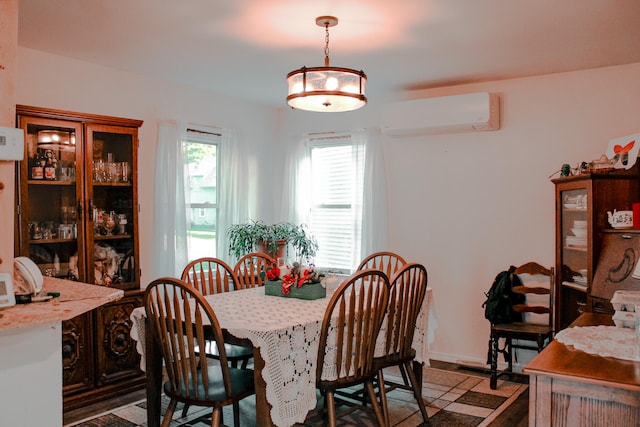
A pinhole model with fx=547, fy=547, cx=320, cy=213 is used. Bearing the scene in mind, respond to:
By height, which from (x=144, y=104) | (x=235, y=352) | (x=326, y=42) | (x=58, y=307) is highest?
(x=326, y=42)

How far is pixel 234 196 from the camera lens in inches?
204

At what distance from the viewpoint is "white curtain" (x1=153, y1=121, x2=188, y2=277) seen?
4.45 metres

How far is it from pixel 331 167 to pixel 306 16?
2.49 metres

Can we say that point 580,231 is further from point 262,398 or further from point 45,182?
point 45,182

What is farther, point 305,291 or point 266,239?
point 266,239

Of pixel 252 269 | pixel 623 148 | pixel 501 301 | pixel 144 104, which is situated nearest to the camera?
pixel 623 148

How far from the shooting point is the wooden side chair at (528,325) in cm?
387

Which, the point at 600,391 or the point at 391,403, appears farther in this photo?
the point at 391,403

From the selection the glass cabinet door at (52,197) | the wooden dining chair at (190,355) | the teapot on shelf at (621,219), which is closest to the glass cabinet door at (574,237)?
the teapot on shelf at (621,219)

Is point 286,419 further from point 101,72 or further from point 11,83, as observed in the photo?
point 101,72

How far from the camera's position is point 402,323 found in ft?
10.3

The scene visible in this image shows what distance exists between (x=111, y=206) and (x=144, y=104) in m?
0.98

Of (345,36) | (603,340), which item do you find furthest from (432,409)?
(345,36)

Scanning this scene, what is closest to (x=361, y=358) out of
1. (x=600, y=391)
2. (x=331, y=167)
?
(x=600, y=391)
